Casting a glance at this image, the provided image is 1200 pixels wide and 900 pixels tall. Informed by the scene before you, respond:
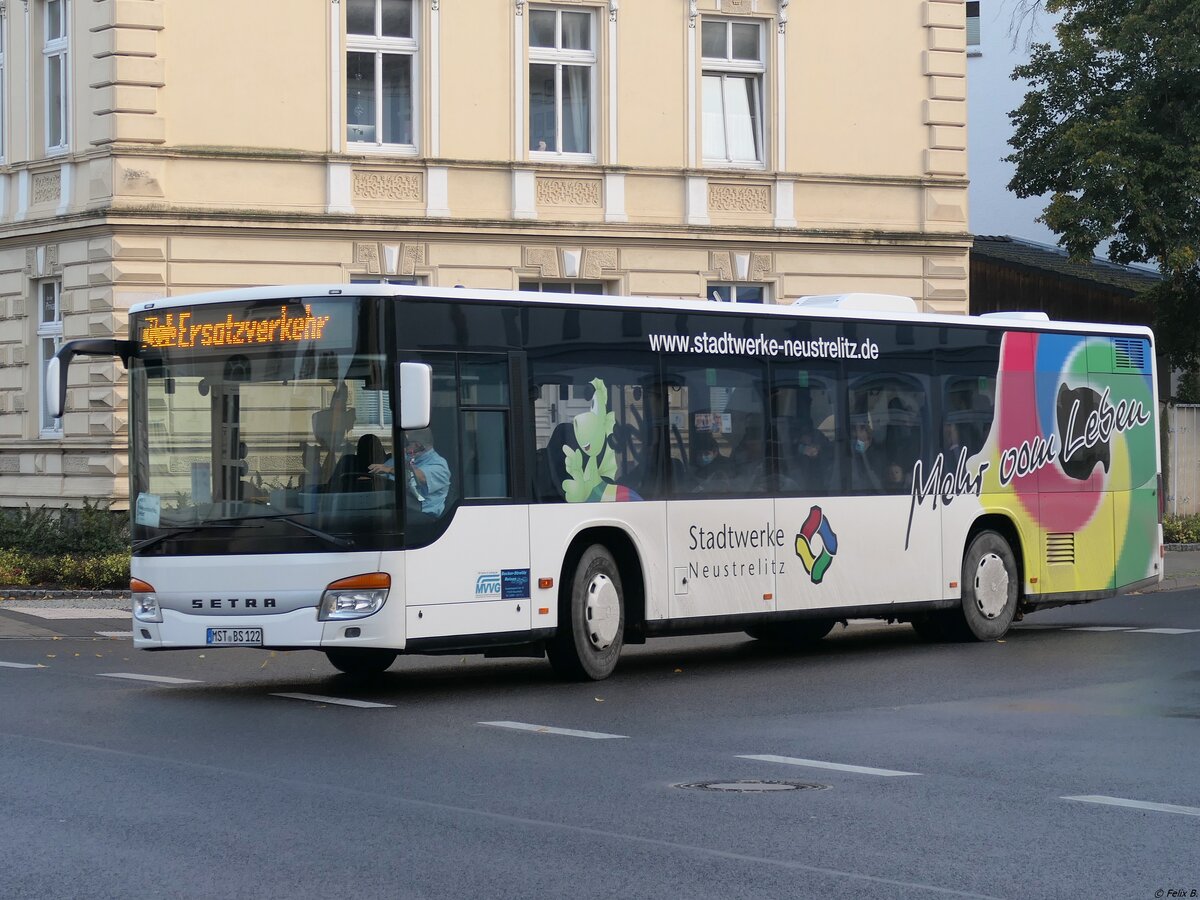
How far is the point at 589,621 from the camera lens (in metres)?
13.9

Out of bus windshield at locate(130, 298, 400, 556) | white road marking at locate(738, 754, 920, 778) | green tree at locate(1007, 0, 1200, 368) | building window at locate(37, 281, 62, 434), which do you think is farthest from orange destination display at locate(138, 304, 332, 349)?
green tree at locate(1007, 0, 1200, 368)

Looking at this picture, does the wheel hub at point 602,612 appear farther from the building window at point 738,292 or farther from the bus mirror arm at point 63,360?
the building window at point 738,292


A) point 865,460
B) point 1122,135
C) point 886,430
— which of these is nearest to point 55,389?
point 865,460

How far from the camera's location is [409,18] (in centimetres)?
2681

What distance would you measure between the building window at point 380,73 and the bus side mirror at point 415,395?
48.0ft

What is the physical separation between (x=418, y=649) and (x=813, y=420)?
14.5 ft

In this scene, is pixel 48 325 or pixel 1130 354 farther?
Result: pixel 48 325

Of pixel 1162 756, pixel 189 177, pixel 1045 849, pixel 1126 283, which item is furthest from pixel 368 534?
pixel 1126 283

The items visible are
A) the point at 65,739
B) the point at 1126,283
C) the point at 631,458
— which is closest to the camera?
the point at 65,739

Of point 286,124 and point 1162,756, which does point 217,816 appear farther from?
point 286,124

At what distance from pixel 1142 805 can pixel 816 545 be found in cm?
713

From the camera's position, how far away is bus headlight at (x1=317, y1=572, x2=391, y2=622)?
41.3 feet

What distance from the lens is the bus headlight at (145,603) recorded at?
13.1 metres

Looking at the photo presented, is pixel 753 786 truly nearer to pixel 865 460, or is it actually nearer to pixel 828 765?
pixel 828 765
